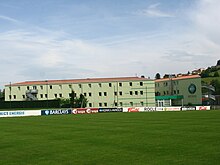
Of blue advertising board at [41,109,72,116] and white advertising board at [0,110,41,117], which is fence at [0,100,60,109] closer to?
blue advertising board at [41,109,72,116]

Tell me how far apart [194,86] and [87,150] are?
4285 inches

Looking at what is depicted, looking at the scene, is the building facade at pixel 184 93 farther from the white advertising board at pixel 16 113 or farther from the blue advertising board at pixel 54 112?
the white advertising board at pixel 16 113

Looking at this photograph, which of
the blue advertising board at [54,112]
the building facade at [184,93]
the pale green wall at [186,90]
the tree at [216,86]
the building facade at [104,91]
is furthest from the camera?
the tree at [216,86]

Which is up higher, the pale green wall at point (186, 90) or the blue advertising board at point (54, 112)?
the pale green wall at point (186, 90)

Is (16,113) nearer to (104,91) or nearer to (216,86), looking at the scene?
(104,91)

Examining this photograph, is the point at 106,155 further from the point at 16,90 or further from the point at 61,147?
the point at 16,90

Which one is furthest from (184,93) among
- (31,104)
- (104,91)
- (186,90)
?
(31,104)

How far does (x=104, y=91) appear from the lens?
4818 inches

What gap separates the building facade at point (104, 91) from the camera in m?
121

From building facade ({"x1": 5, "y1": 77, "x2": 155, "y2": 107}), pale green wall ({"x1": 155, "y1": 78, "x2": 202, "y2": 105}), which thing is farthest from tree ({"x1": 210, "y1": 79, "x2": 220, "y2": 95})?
building facade ({"x1": 5, "y1": 77, "x2": 155, "y2": 107})

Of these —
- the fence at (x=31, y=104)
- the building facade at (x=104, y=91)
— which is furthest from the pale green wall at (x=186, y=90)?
the fence at (x=31, y=104)

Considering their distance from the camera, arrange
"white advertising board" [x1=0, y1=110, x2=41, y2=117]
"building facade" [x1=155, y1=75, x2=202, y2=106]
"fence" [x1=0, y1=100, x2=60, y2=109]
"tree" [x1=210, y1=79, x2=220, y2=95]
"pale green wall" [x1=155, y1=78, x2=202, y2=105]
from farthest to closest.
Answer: "tree" [x1=210, y1=79, x2=220, y2=95]
"building facade" [x1=155, y1=75, x2=202, y2=106]
"pale green wall" [x1=155, y1=78, x2=202, y2=105]
"fence" [x1=0, y1=100, x2=60, y2=109]
"white advertising board" [x1=0, y1=110, x2=41, y2=117]

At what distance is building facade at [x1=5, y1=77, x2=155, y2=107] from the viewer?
121 meters

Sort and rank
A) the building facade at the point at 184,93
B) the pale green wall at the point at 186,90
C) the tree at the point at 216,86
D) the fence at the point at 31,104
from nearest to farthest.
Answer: the fence at the point at 31,104, the pale green wall at the point at 186,90, the building facade at the point at 184,93, the tree at the point at 216,86
